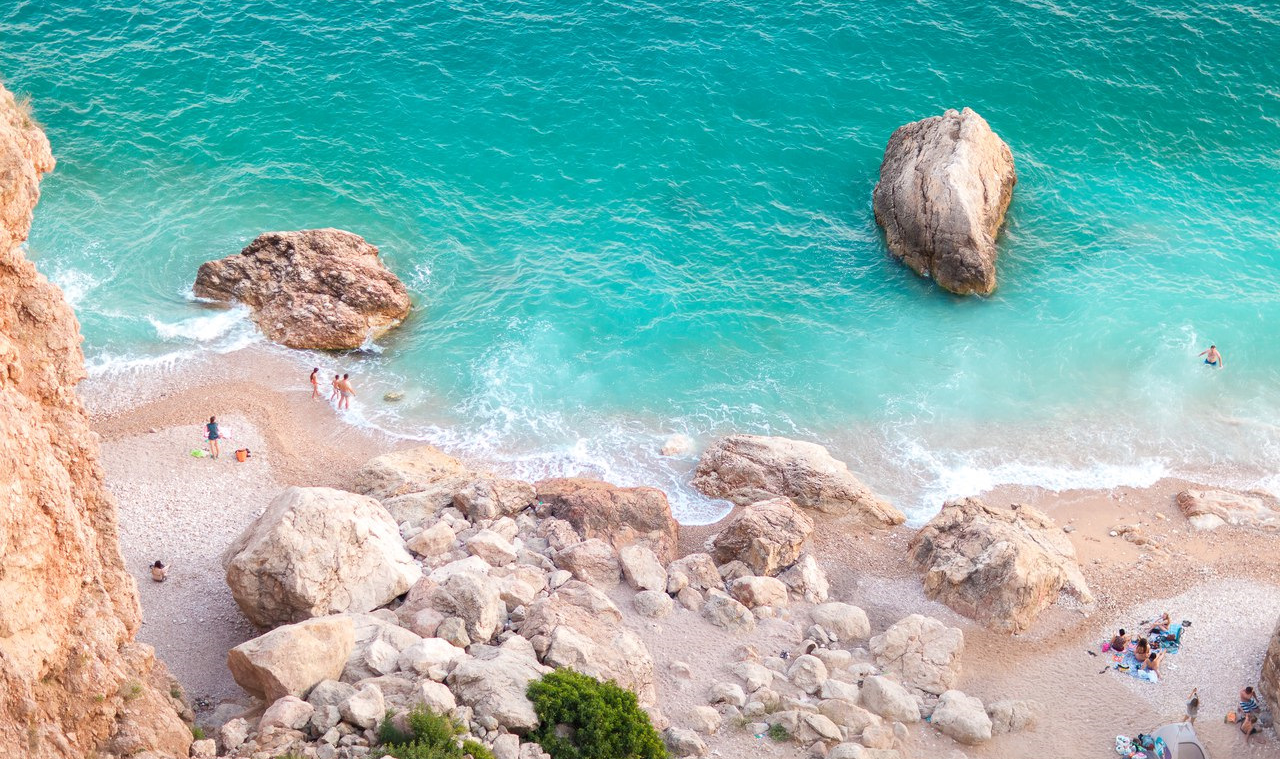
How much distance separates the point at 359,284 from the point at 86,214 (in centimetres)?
1582

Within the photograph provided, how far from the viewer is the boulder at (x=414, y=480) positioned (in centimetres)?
3173

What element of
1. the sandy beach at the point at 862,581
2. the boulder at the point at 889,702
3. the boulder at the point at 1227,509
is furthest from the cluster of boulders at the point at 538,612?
the boulder at the point at 1227,509

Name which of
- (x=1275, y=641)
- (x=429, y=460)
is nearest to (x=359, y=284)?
(x=429, y=460)

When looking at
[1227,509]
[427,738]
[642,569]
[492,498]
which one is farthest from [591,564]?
[1227,509]

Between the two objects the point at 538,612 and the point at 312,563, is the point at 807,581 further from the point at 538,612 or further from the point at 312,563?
the point at 312,563

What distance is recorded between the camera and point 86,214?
156 ft

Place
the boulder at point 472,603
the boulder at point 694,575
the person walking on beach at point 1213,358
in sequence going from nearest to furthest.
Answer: the boulder at point 472,603 < the boulder at point 694,575 < the person walking on beach at point 1213,358

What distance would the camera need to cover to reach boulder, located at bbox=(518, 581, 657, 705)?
2473 centimetres

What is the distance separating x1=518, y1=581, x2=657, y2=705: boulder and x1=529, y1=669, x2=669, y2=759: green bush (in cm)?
123

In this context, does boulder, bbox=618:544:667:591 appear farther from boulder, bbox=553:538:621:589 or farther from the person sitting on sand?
the person sitting on sand

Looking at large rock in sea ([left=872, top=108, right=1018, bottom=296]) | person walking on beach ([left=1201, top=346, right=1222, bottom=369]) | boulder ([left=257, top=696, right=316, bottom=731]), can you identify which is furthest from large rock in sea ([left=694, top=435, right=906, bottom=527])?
boulder ([left=257, top=696, right=316, bottom=731])

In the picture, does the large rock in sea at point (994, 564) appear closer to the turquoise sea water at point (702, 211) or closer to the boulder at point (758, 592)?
the turquoise sea water at point (702, 211)

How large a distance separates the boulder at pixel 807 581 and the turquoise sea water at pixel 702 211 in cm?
436

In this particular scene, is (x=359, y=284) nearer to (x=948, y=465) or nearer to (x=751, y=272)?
(x=751, y=272)
